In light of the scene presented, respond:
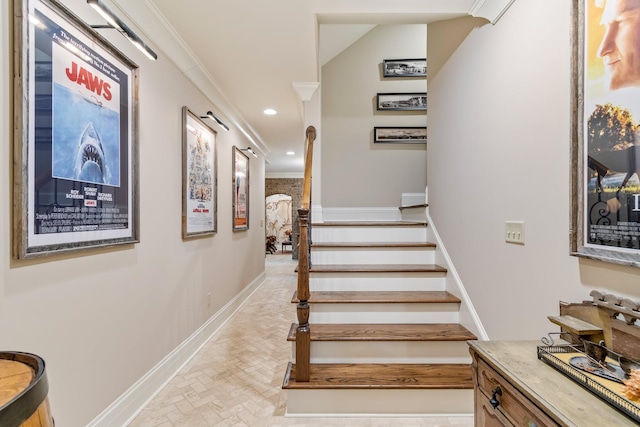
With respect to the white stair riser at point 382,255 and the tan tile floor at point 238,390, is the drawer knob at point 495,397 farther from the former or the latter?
the white stair riser at point 382,255

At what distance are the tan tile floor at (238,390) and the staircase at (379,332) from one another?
69 millimetres

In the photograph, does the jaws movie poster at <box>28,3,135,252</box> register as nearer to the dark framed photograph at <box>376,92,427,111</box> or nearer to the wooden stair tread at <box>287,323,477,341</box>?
the wooden stair tread at <box>287,323,477,341</box>

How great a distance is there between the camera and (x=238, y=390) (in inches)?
83.0

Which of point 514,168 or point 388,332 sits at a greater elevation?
point 514,168

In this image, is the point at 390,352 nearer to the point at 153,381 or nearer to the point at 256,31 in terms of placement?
the point at 153,381

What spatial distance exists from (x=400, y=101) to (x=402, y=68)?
0.41m

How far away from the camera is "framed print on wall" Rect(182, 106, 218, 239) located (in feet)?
8.27

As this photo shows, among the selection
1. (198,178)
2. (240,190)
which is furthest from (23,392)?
(240,190)

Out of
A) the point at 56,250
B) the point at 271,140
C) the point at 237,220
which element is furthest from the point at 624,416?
the point at 271,140

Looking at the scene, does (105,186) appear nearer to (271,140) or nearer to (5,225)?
(5,225)

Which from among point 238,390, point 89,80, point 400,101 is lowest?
point 238,390

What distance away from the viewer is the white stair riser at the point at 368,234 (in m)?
2.90

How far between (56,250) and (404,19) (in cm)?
247

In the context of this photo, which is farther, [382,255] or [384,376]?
[382,255]
